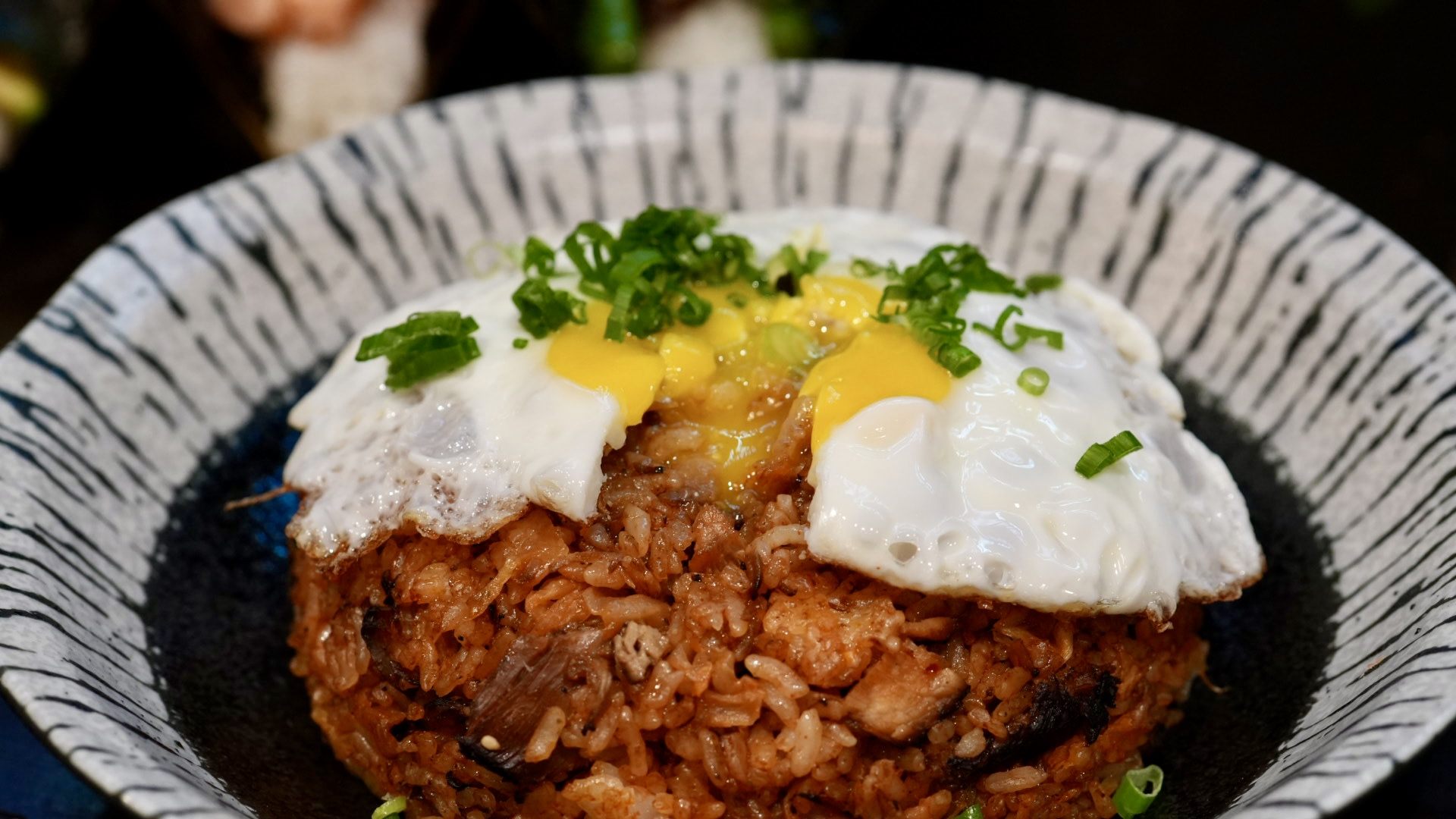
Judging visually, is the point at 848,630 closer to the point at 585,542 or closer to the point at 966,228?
the point at 585,542

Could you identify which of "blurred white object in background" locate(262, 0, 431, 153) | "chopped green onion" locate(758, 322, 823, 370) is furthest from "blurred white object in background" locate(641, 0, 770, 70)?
"chopped green onion" locate(758, 322, 823, 370)

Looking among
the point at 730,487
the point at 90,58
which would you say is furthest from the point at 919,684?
the point at 90,58

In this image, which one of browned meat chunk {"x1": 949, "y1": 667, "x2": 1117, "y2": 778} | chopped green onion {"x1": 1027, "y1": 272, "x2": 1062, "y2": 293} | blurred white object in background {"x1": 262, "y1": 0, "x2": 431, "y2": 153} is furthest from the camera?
blurred white object in background {"x1": 262, "y1": 0, "x2": 431, "y2": 153}

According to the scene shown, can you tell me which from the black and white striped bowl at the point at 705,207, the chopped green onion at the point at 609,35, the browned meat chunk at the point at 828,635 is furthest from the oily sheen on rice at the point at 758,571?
the chopped green onion at the point at 609,35

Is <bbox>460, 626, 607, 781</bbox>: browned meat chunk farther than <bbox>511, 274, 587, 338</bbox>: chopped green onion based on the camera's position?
No

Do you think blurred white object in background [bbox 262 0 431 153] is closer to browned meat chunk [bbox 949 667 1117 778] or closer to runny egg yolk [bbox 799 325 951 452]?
runny egg yolk [bbox 799 325 951 452]

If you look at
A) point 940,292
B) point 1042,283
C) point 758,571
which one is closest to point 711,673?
point 758,571
